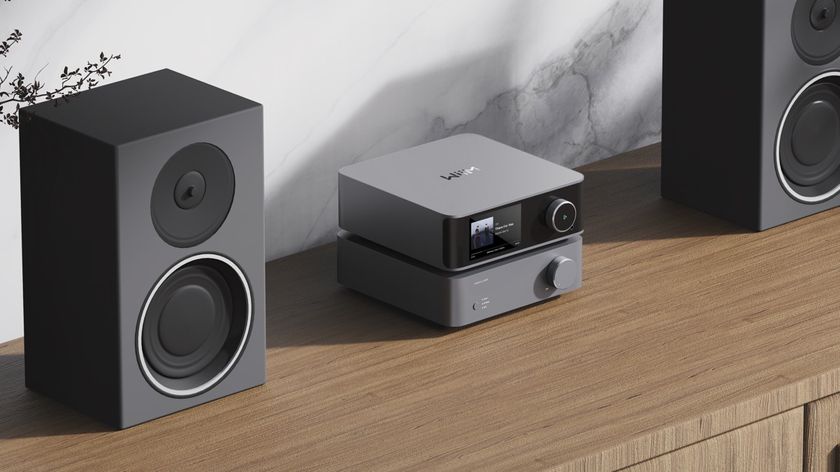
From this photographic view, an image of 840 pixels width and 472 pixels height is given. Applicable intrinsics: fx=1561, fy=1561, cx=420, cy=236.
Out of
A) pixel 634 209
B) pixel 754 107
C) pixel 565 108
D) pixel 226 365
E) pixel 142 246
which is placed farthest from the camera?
pixel 565 108

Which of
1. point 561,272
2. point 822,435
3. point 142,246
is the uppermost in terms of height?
point 142,246

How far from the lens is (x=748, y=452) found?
5.18 feet

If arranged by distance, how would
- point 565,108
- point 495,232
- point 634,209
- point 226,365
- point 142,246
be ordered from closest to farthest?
1. point 142,246
2. point 226,365
3. point 495,232
4. point 634,209
5. point 565,108

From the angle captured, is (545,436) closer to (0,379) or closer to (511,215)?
(511,215)

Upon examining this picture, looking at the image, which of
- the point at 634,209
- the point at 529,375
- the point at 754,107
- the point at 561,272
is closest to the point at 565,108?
the point at 634,209

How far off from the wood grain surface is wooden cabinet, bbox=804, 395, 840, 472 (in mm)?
27

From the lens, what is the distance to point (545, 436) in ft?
4.84

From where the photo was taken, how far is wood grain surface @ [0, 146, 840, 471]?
4.80 ft

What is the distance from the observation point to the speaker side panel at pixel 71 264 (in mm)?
1415

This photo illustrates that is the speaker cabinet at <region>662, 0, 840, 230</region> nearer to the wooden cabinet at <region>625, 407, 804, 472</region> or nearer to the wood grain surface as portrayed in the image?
the wood grain surface

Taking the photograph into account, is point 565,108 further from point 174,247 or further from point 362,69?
point 174,247

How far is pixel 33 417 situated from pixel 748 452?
714 mm

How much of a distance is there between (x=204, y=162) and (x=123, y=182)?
0.09 meters

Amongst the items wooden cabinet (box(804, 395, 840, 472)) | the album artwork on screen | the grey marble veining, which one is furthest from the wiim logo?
wooden cabinet (box(804, 395, 840, 472))
